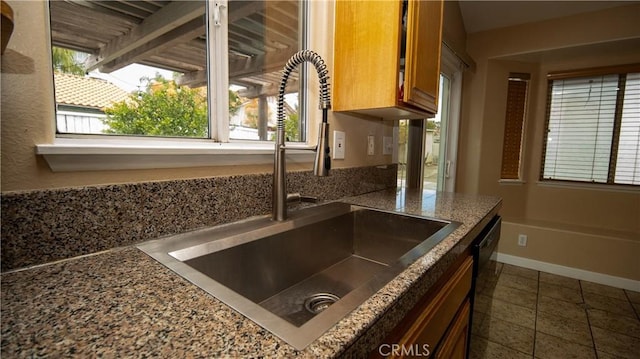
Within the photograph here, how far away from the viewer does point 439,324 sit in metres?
0.71

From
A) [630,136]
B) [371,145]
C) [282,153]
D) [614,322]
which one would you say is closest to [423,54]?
[371,145]

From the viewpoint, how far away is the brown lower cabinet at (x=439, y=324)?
0.54 m

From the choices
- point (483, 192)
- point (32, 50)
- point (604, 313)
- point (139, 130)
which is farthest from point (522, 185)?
point (32, 50)

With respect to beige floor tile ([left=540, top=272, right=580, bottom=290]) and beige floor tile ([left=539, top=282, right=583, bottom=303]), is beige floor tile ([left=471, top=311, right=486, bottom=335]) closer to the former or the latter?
beige floor tile ([left=539, top=282, right=583, bottom=303])

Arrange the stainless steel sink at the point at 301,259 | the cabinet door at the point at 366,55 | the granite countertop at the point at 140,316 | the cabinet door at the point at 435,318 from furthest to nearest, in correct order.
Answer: the cabinet door at the point at 366,55 < the cabinet door at the point at 435,318 < the stainless steel sink at the point at 301,259 < the granite countertop at the point at 140,316

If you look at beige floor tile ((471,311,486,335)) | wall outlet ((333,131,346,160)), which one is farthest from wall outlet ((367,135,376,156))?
beige floor tile ((471,311,486,335))

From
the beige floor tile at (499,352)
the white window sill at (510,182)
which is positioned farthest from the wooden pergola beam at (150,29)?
the white window sill at (510,182)

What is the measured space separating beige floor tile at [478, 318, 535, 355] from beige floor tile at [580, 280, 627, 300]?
0.99 metres

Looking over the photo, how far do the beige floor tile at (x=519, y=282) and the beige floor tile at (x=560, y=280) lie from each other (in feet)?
0.44

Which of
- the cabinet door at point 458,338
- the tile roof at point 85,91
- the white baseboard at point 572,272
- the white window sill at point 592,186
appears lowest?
the white baseboard at point 572,272

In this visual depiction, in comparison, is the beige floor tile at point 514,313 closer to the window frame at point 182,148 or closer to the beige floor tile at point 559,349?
the beige floor tile at point 559,349

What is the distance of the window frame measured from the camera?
57 cm

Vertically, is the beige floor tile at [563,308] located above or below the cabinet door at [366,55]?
below

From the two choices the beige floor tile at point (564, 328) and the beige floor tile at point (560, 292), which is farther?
the beige floor tile at point (560, 292)
